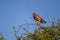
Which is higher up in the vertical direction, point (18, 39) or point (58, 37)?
point (18, 39)

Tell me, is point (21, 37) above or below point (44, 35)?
above

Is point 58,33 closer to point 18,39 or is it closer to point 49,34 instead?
point 49,34

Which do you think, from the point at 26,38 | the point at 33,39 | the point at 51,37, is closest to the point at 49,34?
the point at 51,37

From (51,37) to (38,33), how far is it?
468 mm

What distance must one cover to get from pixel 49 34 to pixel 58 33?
29cm

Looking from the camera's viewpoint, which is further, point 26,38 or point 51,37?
point 26,38

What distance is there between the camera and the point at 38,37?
6918 mm

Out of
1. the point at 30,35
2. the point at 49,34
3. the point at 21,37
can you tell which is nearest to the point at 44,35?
the point at 49,34

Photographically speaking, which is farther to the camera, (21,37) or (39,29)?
(21,37)

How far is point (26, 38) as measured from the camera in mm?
7617

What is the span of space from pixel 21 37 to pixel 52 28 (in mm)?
1402

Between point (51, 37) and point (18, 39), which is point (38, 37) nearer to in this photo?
point (51, 37)

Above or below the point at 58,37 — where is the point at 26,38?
above

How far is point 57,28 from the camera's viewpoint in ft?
22.5
